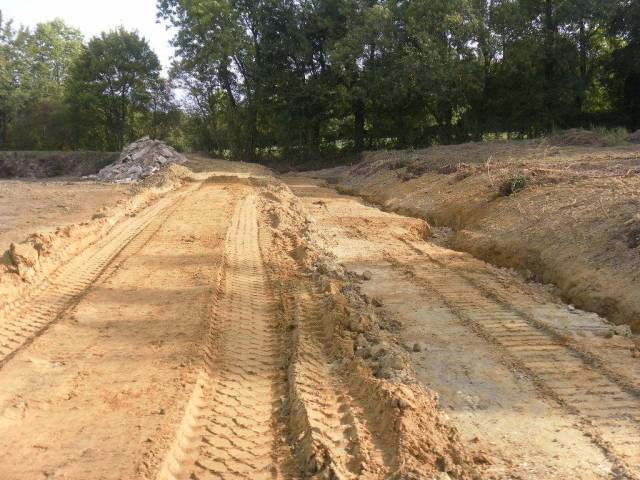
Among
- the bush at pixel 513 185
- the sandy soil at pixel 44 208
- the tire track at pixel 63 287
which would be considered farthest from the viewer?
the bush at pixel 513 185

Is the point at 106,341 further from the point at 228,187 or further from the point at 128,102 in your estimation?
the point at 128,102

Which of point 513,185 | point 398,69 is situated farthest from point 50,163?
point 513,185

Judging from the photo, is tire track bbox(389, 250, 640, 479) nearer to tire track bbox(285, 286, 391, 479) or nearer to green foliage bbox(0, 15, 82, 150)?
tire track bbox(285, 286, 391, 479)

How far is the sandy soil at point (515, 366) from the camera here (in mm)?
4027

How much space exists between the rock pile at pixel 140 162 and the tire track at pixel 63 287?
16.3 metres

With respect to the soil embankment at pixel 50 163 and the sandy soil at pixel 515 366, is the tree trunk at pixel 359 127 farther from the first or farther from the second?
the sandy soil at pixel 515 366

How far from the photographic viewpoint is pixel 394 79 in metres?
28.2

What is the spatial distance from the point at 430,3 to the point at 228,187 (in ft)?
49.4

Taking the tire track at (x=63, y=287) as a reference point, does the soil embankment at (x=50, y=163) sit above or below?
above

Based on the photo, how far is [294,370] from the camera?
4.76 m

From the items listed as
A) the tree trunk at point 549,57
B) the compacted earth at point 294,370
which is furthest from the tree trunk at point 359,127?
the compacted earth at point 294,370

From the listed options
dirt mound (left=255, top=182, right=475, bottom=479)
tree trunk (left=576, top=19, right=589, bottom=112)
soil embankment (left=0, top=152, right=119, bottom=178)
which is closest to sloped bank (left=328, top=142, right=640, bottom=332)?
dirt mound (left=255, top=182, right=475, bottom=479)

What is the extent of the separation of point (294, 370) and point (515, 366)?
90.3 inches

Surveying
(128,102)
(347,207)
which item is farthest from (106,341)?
(128,102)
